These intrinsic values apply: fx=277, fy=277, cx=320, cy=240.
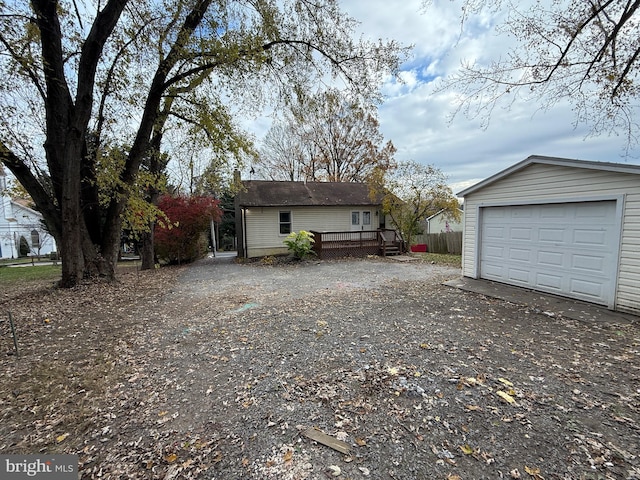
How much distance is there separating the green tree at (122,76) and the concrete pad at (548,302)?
19.5 feet

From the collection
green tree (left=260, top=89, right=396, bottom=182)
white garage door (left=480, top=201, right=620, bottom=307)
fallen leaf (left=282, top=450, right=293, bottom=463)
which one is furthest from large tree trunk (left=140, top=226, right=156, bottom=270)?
green tree (left=260, top=89, right=396, bottom=182)

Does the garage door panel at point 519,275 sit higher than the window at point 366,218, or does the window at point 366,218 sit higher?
the window at point 366,218

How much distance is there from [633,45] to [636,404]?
6985mm

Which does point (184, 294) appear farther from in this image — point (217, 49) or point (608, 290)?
point (608, 290)

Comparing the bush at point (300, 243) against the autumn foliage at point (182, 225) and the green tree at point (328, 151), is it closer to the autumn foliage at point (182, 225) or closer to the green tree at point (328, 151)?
the autumn foliage at point (182, 225)

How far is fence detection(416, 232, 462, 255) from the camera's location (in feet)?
51.8

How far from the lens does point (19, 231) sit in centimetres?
2325

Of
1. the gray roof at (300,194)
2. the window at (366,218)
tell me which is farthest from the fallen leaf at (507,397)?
the window at (366,218)

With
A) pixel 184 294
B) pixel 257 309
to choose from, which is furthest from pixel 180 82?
pixel 257 309

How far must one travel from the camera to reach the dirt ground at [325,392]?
6.31 feet

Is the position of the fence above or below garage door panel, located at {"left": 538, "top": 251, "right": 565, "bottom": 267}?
below

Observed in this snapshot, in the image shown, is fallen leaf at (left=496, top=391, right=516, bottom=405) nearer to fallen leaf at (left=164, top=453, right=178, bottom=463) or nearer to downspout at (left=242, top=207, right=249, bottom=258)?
fallen leaf at (left=164, top=453, right=178, bottom=463)

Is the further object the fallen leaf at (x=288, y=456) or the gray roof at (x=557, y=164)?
the gray roof at (x=557, y=164)

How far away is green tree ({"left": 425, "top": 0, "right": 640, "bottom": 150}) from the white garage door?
1950 mm
